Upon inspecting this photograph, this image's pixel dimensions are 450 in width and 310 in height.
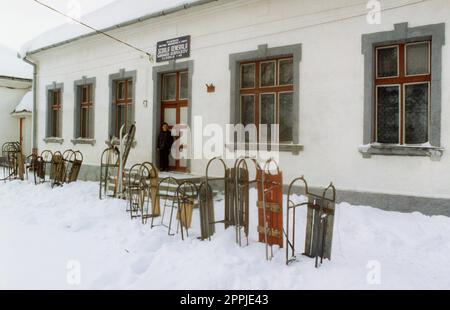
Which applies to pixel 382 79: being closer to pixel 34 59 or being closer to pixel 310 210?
pixel 310 210

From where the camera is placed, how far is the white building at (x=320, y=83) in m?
6.07

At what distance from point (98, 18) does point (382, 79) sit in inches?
371

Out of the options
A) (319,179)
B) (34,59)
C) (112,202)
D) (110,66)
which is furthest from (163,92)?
(34,59)

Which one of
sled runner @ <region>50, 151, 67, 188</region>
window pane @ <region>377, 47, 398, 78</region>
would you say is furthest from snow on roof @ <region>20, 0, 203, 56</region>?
window pane @ <region>377, 47, 398, 78</region>

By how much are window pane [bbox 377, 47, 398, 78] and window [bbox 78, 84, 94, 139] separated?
929cm

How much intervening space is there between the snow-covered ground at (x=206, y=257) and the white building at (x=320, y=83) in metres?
0.90

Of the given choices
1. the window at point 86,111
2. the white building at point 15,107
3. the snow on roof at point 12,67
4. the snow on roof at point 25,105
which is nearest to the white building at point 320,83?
the window at point 86,111

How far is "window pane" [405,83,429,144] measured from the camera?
618cm

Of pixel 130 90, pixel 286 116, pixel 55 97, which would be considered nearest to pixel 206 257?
pixel 286 116

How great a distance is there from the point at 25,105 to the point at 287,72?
1531cm

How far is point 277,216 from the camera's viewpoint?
4.56m

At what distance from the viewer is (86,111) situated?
12.4 meters

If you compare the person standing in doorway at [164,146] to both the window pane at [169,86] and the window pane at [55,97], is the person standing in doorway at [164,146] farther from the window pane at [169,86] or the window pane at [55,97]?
the window pane at [55,97]

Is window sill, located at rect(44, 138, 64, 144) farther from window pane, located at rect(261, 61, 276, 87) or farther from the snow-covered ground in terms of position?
window pane, located at rect(261, 61, 276, 87)
